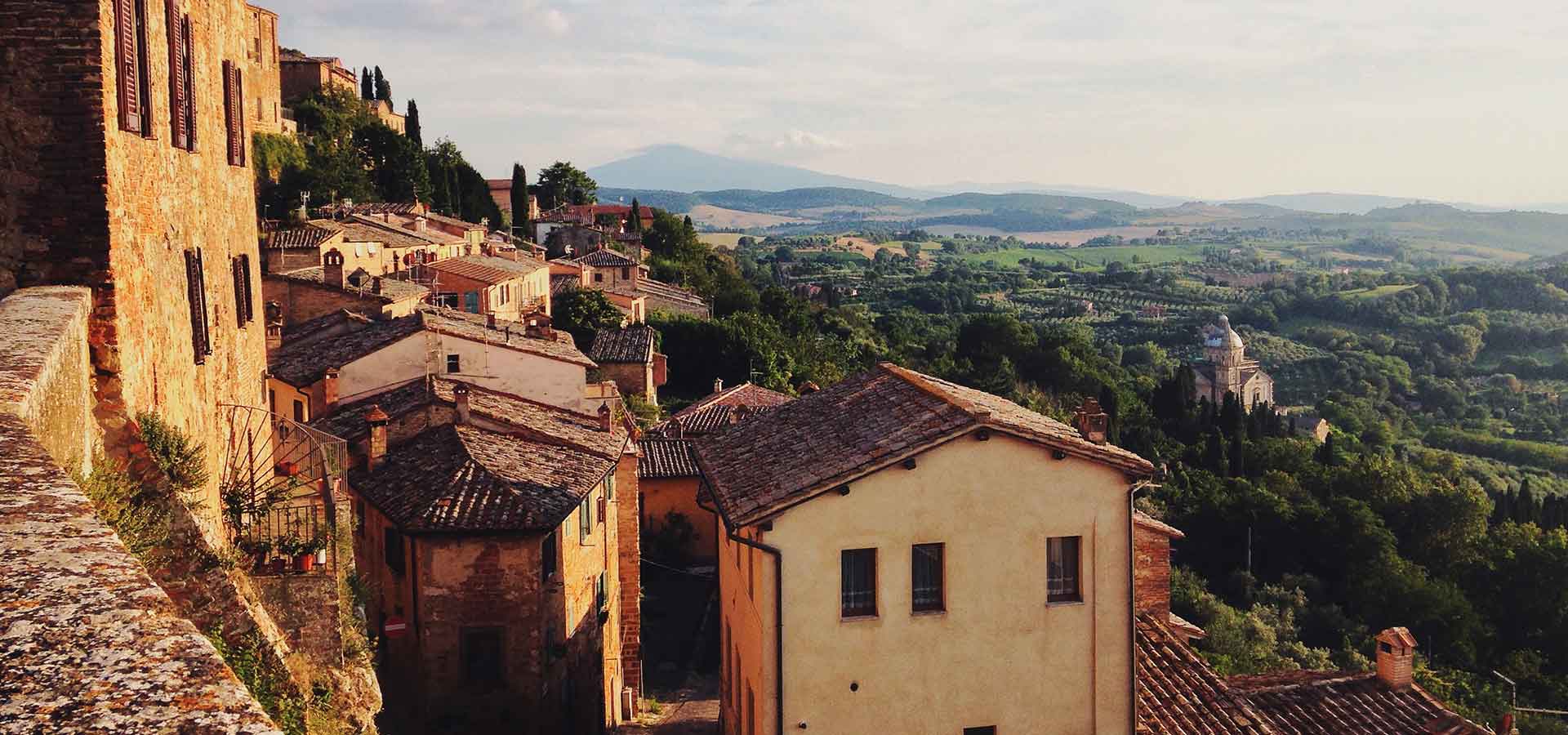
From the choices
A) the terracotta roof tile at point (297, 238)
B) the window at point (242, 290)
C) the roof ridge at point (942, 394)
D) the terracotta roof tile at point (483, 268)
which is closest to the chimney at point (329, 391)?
the window at point (242, 290)

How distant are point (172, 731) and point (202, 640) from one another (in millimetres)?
529

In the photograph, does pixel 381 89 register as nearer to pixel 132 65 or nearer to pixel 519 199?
pixel 519 199

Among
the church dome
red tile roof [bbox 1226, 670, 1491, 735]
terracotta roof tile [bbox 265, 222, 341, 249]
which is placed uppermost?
terracotta roof tile [bbox 265, 222, 341, 249]

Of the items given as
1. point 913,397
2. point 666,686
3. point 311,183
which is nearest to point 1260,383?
point 311,183

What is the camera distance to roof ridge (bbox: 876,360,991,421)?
1541cm

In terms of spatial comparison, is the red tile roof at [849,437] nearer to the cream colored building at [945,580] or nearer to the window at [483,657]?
the cream colored building at [945,580]

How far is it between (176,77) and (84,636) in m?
8.71

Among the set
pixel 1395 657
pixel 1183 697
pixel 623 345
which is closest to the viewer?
pixel 1183 697

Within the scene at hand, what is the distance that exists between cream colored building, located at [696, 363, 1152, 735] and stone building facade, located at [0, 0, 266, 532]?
6.78m

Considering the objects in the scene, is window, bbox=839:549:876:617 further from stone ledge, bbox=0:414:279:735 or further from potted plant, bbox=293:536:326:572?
stone ledge, bbox=0:414:279:735

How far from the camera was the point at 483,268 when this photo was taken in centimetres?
4938

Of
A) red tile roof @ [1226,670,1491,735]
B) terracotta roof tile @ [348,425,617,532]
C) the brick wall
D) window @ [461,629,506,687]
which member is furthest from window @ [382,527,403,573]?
red tile roof @ [1226,670,1491,735]

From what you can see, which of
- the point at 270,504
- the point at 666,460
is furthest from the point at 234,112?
the point at 666,460

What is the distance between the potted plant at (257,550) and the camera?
10.9 m
